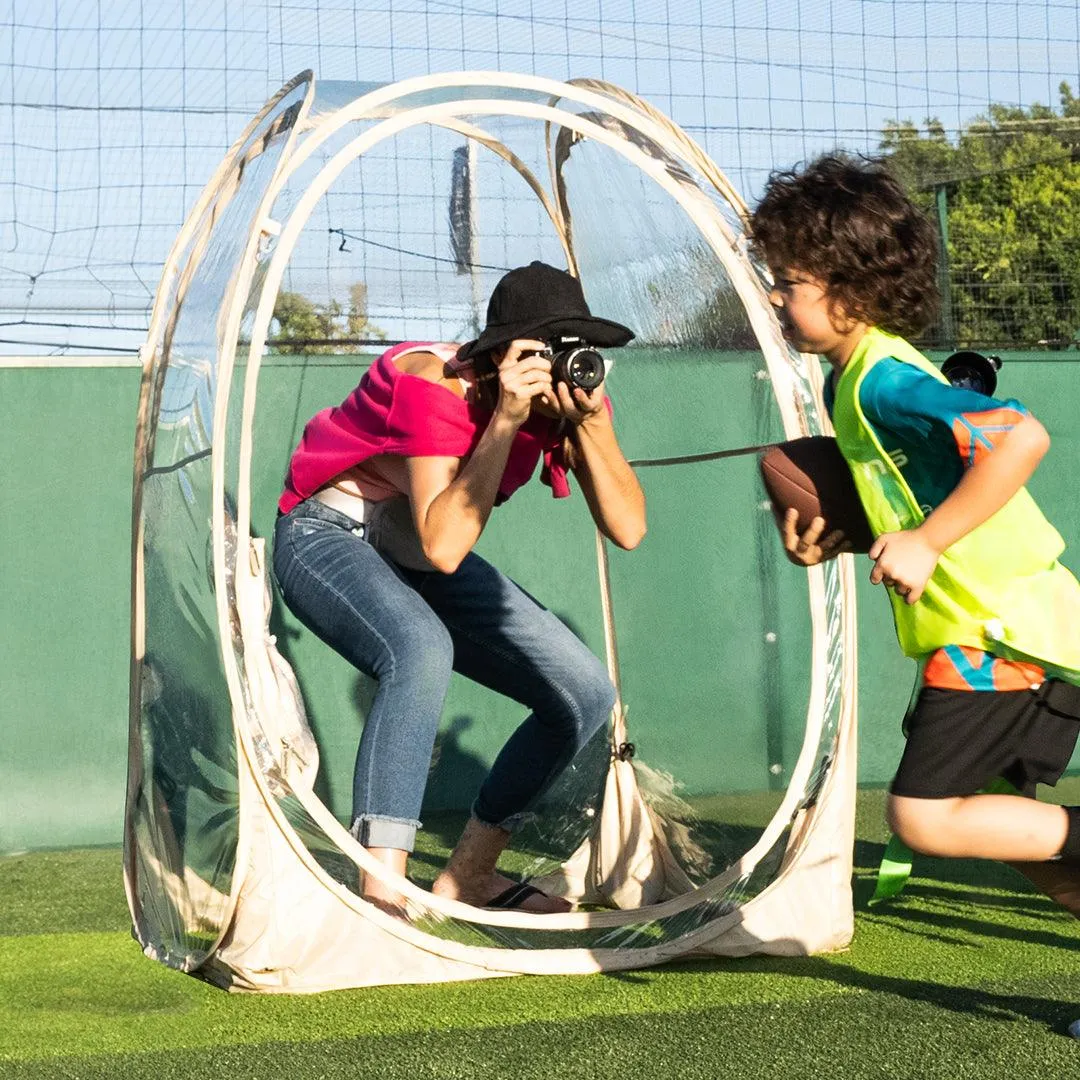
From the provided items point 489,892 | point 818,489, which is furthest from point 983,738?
point 489,892

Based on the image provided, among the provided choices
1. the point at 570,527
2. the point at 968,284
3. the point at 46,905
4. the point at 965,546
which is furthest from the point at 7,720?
the point at 968,284

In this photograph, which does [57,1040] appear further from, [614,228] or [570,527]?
[570,527]

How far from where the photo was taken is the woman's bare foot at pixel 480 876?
3.62 m

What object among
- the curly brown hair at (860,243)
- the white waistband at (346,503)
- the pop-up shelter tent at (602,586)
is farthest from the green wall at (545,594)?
the curly brown hair at (860,243)

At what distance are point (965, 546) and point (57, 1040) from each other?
5.63ft

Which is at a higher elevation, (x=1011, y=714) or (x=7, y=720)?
(x=1011, y=714)

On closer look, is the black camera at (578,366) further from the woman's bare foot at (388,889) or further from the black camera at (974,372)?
the woman's bare foot at (388,889)

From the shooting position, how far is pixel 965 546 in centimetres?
253

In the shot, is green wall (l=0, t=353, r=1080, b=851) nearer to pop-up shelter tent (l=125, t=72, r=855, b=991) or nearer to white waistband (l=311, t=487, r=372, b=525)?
pop-up shelter tent (l=125, t=72, r=855, b=991)

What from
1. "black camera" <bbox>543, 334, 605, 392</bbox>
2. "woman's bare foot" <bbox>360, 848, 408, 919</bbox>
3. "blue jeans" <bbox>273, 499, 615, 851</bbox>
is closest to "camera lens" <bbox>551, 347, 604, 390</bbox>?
"black camera" <bbox>543, 334, 605, 392</bbox>

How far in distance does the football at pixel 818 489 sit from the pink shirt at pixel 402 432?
2.17 ft

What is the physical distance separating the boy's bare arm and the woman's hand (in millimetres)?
871

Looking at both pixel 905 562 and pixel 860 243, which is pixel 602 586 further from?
→ pixel 905 562

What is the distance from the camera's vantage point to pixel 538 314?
10.3 feet
